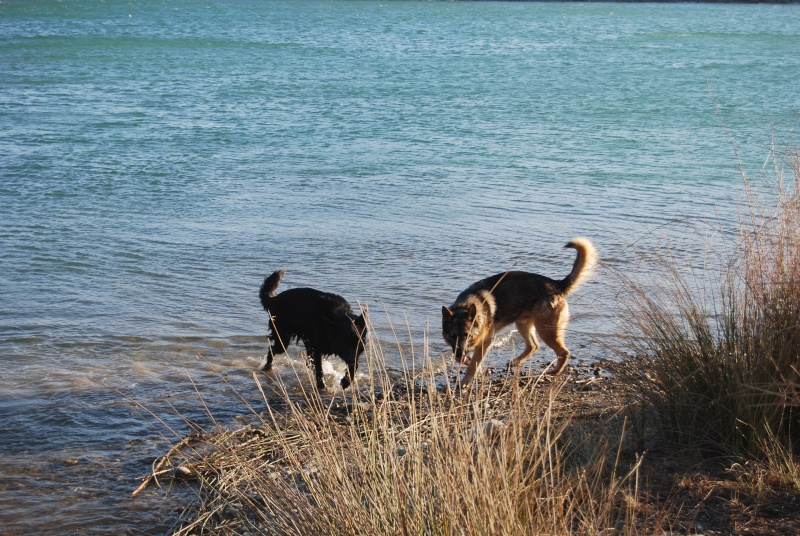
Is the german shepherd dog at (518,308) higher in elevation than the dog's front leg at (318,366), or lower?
higher

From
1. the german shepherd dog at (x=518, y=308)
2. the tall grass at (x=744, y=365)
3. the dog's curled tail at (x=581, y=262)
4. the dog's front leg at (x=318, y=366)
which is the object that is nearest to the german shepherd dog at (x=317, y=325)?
the dog's front leg at (x=318, y=366)

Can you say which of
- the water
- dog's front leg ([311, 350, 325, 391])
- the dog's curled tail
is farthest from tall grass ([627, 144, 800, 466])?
dog's front leg ([311, 350, 325, 391])

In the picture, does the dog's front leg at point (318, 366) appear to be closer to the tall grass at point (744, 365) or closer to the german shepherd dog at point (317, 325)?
the german shepherd dog at point (317, 325)

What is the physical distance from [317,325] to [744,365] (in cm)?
312

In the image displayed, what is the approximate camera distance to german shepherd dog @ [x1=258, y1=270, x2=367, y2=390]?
5.98 meters

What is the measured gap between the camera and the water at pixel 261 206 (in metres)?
5.71

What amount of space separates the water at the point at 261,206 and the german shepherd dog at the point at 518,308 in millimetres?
327

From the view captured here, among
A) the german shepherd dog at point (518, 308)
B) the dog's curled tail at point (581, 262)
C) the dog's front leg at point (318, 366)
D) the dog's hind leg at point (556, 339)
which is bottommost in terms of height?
the dog's front leg at point (318, 366)

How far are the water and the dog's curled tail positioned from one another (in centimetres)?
41

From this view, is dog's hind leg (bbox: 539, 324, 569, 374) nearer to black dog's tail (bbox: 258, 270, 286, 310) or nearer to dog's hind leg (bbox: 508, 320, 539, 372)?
dog's hind leg (bbox: 508, 320, 539, 372)

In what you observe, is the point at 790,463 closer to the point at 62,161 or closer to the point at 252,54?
the point at 62,161

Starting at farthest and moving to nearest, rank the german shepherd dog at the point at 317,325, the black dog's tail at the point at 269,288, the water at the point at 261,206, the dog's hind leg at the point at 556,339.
Answer: the black dog's tail at the point at 269,288 → the dog's hind leg at the point at 556,339 → the german shepherd dog at the point at 317,325 → the water at the point at 261,206

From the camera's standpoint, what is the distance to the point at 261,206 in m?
11.7

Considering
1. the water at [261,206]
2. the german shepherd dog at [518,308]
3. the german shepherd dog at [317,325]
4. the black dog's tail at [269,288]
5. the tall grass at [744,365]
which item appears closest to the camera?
the tall grass at [744,365]
